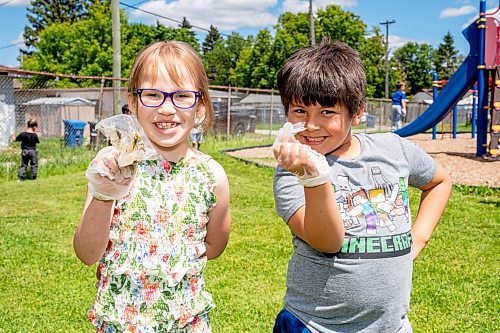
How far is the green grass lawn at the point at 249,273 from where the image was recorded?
385cm

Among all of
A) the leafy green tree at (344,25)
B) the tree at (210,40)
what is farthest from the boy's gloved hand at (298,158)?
the tree at (210,40)

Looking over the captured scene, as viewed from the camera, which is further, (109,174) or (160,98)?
(160,98)

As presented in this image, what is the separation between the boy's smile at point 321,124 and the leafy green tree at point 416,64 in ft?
284

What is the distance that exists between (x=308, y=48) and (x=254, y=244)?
12.8 ft

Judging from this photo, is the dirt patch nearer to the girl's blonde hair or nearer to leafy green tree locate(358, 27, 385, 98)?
the girl's blonde hair

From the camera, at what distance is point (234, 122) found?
21344mm

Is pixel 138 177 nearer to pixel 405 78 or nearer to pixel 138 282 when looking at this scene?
pixel 138 282

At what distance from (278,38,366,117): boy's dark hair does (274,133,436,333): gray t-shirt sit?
0.23 m

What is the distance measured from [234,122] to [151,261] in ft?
64.4

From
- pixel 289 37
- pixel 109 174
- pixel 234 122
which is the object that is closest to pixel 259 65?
pixel 289 37

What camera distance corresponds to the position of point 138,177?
1.86 meters

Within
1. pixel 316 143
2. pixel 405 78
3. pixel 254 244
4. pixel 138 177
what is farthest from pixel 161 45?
pixel 405 78

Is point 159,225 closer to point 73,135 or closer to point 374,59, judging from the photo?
point 73,135

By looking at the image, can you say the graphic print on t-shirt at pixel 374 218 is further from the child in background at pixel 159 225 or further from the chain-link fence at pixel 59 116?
the chain-link fence at pixel 59 116
